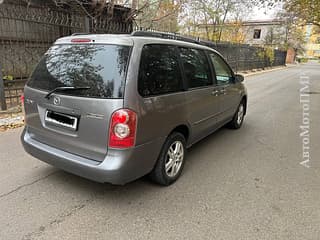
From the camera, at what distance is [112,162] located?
2.36 meters

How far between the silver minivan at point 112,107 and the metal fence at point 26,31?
164 inches

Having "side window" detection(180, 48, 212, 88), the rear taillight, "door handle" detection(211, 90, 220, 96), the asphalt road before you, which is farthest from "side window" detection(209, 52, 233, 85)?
the rear taillight

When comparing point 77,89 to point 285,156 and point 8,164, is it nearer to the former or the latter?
point 8,164

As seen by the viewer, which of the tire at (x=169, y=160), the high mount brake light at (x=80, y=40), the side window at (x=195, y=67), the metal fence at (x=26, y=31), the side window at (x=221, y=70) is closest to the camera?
the high mount brake light at (x=80, y=40)

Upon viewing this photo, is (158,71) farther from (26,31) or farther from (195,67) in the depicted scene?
(26,31)

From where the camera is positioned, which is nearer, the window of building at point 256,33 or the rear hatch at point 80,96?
the rear hatch at point 80,96

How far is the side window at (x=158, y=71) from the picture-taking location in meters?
2.50

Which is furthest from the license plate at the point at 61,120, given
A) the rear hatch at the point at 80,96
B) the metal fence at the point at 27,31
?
the metal fence at the point at 27,31

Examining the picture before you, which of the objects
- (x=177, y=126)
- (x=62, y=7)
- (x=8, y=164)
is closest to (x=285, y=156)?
(x=177, y=126)

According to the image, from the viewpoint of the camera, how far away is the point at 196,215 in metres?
2.50

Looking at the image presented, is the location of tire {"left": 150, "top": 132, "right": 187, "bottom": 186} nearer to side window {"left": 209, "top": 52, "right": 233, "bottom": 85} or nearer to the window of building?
side window {"left": 209, "top": 52, "right": 233, "bottom": 85}

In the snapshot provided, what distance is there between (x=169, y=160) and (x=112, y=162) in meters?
0.89

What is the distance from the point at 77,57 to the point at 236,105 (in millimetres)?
3394

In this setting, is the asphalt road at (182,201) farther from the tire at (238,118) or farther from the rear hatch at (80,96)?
the tire at (238,118)
